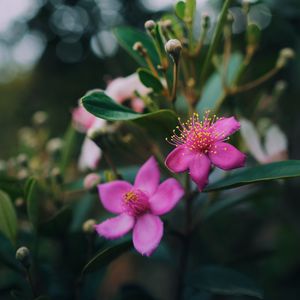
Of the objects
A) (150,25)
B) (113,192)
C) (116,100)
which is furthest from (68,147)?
(150,25)

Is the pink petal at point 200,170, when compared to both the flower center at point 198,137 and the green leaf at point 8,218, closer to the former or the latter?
the flower center at point 198,137

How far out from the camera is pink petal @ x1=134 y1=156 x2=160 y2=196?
0.87 meters

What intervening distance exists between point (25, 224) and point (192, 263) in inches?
22.3

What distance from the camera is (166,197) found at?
85cm

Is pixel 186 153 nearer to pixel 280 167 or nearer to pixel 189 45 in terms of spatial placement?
pixel 280 167

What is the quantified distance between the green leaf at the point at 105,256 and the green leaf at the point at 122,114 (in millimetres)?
234

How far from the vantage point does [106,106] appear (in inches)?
31.9

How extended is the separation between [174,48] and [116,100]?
280 mm

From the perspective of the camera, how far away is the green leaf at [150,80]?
0.83 m

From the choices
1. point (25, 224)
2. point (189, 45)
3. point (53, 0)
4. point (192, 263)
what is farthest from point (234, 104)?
point (53, 0)

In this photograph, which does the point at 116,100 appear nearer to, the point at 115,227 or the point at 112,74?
the point at 115,227

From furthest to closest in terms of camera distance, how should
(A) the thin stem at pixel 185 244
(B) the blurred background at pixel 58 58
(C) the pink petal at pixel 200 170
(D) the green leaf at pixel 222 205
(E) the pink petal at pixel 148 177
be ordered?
1. (B) the blurred background at pixel 58 58
2. (D) the green leaf at pixel 222 205
3. (A) the thin stem at pixel 185 244
4. (E) the pink petal at pixel 148 177
5. (C) the pink petal at pixel 200 170

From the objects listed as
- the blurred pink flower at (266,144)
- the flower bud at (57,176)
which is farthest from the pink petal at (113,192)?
the blurred pink flower at (266,144)

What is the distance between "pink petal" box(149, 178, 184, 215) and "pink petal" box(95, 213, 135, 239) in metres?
0.05
